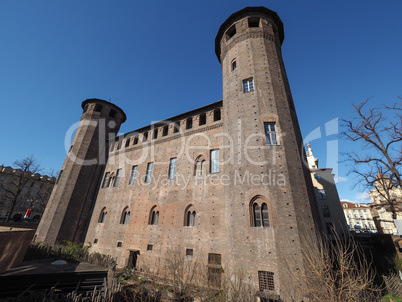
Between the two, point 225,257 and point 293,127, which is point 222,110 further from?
point 225,257

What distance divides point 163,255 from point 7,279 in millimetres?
8428

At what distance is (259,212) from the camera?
33.1 feet

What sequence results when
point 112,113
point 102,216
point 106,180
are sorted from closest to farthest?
point 102,216
point 106,180
point 112,113

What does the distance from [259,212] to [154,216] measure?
9424 millimetres

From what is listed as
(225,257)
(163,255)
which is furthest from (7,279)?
(225,257)

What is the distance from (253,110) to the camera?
12414mm

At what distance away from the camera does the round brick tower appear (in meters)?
8.84

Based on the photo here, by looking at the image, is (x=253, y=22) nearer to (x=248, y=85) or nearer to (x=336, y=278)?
(x=248, y=85)

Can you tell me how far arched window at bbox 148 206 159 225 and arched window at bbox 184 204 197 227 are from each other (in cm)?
303

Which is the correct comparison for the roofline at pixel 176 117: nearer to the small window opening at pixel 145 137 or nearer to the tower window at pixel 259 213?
the small window opening at pixel 145 137

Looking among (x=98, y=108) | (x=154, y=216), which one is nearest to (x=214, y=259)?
(x=154, y=216)

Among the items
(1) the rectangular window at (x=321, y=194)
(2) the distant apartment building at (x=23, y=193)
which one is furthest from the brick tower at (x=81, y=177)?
(1) the rectangular window at (x=321, y=194)

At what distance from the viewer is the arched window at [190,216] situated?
44.4 ft

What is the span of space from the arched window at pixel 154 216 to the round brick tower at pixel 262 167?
6.82 metres
